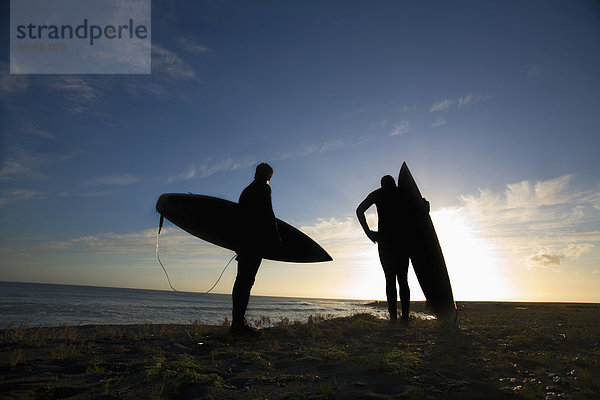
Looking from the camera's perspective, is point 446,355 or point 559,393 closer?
point 559,393

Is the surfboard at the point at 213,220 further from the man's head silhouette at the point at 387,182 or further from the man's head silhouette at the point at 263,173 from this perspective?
the man's head silhouette at the point at 387,182

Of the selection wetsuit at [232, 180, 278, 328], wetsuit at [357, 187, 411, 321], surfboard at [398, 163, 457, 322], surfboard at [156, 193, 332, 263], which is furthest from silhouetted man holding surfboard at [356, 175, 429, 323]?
wetsuit at [232, 180, 278, 328]

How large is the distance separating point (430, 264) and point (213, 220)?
497 centimetres

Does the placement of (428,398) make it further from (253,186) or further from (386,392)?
(253,186)

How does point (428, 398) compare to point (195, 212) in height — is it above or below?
below

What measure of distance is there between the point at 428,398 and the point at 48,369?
11.4ft

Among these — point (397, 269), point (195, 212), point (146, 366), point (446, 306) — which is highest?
point (195, 212)

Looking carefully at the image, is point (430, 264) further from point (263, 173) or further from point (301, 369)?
point (301, 369)

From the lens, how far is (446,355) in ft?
A: 12.0

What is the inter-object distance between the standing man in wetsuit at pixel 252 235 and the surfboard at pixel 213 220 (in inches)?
10.2

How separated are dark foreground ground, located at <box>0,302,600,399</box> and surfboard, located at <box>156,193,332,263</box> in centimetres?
221

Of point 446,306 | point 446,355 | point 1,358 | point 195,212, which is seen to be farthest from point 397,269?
point 1,358

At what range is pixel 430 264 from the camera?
6945 millimetres

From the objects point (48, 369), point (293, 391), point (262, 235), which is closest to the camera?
point (293, 391)
